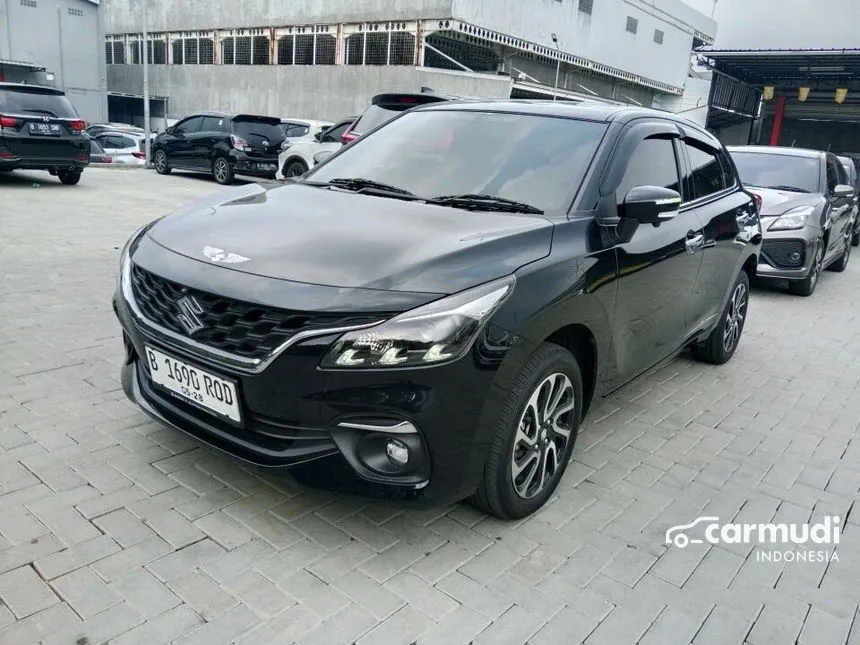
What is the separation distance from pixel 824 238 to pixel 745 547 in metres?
6.61

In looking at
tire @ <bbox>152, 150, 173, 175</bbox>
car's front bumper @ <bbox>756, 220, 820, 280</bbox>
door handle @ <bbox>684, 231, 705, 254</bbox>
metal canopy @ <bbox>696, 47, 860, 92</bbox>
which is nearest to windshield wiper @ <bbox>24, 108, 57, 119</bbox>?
tire @ <bbox>152, 150, 173, 175</bbox>

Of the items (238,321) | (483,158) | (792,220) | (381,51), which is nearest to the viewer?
(238,321)

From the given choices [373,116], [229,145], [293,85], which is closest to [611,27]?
[293,85]

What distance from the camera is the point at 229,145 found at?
48.7 ft

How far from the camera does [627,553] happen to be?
9.18 ft

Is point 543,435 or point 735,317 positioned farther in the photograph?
point 735,317

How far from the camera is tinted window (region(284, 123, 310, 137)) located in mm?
16734

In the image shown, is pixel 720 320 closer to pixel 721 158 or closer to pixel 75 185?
pixel 721 158

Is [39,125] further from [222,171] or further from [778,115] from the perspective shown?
[778,115]

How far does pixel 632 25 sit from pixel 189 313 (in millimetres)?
43048

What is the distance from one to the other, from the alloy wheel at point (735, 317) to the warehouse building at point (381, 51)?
2533 cm

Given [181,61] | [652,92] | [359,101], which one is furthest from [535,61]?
[181,61]

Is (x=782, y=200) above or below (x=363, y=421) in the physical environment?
above

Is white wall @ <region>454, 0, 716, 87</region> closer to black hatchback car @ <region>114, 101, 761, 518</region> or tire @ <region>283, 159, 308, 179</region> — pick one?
tire @ <region>283, 159, 308, 179</region>
